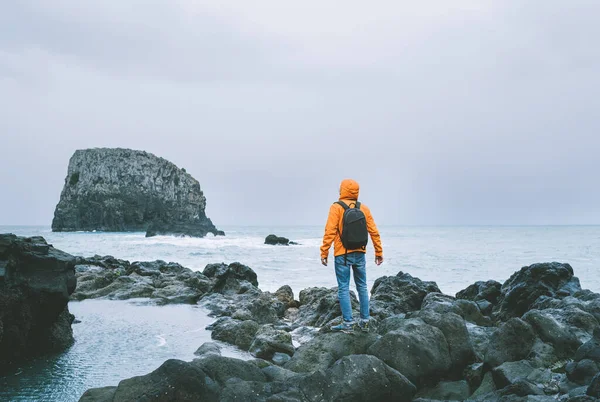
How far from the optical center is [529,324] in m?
6.98

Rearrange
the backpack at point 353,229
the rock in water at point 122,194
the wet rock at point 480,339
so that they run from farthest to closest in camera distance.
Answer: the rock in water at point 122,194 < the wet rock at point 480,339 < the backpack at point 353,229

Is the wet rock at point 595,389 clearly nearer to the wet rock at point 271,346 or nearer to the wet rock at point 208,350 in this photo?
the wet rock at point 271,346

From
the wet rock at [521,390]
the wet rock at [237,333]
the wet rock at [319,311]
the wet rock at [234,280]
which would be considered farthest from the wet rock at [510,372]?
the wet rock at [234,280]

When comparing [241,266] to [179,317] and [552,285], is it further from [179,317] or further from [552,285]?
[552,285]

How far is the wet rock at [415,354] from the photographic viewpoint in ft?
20.5

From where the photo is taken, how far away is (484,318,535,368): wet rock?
251 inches

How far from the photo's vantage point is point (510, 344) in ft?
21.7

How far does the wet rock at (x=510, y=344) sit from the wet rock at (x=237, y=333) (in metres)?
4.75

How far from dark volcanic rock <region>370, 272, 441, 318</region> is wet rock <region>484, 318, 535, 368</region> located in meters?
5.24

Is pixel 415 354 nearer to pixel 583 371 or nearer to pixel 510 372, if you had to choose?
pixel 510 372

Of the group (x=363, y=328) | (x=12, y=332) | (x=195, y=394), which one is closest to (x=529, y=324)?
(x=363, y=328)

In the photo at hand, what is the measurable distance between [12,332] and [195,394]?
456cm

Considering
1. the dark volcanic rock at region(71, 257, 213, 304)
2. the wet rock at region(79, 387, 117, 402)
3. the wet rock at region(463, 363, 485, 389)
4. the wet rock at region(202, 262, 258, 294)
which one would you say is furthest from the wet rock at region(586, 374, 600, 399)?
the wet rock at region(202, 262, 258, 294)

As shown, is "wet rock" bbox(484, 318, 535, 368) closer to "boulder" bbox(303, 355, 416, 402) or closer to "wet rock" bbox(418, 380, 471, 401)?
"wet rock" bbox(418, 380, 471, 401)
